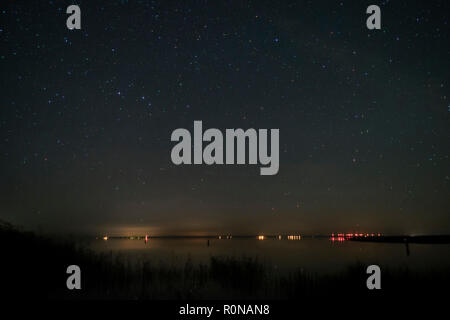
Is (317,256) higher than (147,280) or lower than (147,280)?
lower

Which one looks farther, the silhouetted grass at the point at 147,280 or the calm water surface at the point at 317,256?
the calm water surface at the point at 317,256

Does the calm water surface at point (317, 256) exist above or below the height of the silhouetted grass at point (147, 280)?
below

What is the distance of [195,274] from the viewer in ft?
61.8

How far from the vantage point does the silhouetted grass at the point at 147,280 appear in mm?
13656

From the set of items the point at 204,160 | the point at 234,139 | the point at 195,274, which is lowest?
the point at 195,274

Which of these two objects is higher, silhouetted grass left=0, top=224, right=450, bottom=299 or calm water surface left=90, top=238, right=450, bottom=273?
silhouetted grass left=0, top=224, right=450, bottom=299

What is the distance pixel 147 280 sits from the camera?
17.0 meters

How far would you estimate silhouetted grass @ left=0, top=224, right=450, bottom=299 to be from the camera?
1366 cm

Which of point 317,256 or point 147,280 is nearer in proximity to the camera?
point 147,280

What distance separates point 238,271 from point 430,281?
9.07 m

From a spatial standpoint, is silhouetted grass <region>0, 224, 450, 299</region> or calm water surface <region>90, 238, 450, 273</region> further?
calm water surface <region>90, 238, 450, 273</region>
